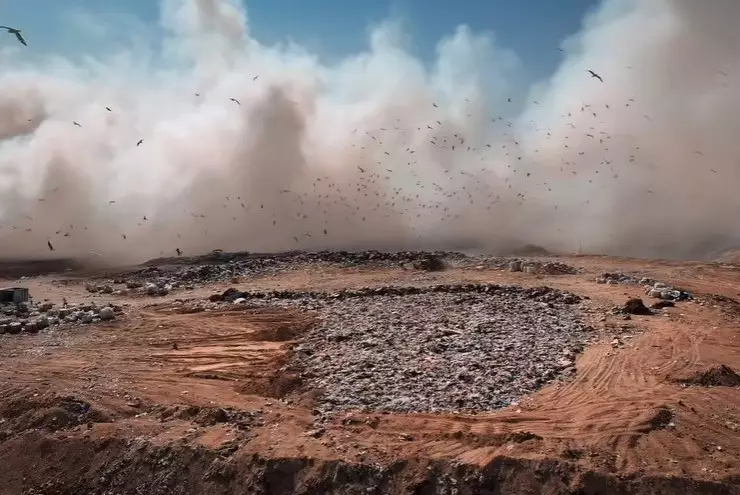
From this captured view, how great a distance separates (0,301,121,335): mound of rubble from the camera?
1209 centimetres

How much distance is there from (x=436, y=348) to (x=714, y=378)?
3753 millimetres

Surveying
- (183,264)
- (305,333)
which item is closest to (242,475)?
(305,333)

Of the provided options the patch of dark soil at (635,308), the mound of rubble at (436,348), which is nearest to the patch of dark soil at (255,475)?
the mound of rubble at (436,348)

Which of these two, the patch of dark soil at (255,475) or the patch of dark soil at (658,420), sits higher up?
the patch of dark soil at (658,420)

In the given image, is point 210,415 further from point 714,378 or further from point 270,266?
point 270,266

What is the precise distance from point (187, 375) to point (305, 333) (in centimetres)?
250

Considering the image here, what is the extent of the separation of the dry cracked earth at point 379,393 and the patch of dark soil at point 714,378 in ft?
0.08

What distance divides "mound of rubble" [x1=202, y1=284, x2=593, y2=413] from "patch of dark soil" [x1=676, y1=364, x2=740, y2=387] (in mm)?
1503

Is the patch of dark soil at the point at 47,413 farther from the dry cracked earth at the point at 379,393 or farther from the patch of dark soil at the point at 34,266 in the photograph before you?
the patch of dark soil at the point at 34,266

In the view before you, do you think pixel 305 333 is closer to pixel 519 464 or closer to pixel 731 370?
pixel 519 464

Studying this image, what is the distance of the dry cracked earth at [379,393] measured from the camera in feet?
20.3

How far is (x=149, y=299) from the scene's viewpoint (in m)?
15.5

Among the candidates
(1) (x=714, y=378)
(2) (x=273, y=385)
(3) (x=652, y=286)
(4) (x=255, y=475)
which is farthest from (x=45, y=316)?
(3) (x=652, y=286)

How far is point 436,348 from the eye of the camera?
9.57 m
